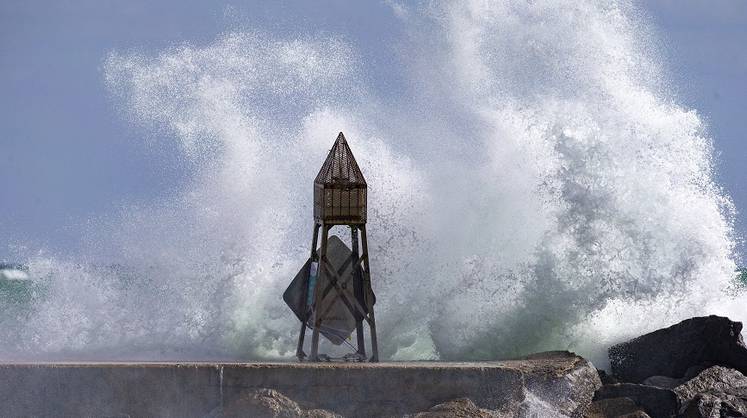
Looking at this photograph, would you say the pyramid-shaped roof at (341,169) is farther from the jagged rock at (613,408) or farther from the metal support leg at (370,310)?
the jagged rock at (613,408)

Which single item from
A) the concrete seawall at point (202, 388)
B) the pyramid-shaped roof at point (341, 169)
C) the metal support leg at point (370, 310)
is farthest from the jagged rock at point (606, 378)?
the pyramid-shaped roof at point (341, 169)

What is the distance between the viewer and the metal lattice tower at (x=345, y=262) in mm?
13992

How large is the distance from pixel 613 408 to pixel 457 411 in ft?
6.02

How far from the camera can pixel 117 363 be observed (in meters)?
13.0

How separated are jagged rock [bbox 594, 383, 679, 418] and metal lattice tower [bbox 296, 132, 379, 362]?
3.19 metres

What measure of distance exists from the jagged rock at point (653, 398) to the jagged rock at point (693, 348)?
4.84ft

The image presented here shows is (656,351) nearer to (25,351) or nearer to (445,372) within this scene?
(445,372)

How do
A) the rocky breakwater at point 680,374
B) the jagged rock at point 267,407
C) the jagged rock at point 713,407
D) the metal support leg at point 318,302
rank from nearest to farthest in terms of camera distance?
the jagged rock at point 267,407
the jagged rock at point 713,407
the rocky breakwater at point 680,374
the metal support leg at point 318,302

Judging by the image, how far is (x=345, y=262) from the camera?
14719 mm

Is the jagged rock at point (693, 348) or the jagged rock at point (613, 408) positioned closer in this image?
the jagged rock at point (613, 408)

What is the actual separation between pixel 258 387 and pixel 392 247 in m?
5.70

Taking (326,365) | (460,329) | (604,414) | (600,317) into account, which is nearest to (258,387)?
(326,365)

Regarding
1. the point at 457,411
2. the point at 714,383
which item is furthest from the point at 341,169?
the point at 714,383

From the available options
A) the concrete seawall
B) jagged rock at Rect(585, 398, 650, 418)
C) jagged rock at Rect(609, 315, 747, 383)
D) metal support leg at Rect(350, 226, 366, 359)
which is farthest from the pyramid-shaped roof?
jagged rock at Rect(609, 315, 747, 383)
